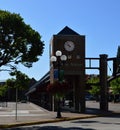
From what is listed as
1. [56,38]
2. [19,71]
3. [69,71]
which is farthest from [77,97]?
[19,71]

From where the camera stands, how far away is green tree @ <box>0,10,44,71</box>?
2833 cm

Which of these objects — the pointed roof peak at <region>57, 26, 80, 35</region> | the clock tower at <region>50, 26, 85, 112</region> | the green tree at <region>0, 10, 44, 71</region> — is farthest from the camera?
the pointed roof peak at <region>57, 26, 80, 35</region>

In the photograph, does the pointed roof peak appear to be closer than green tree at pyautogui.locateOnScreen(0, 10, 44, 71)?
No

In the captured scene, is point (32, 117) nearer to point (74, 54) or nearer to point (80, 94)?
point (80, 94)

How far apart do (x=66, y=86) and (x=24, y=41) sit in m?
9.80

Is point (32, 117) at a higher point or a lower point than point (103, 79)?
lower

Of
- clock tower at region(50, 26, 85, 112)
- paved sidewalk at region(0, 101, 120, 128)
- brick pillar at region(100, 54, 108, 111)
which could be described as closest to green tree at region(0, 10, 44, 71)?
paved sidewalk at region(0, 101, 120, 128)

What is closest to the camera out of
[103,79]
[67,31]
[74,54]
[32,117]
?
[32,117]

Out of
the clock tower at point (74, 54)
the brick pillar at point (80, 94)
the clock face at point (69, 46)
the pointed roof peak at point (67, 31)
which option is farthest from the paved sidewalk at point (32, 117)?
the pointed roof peak at point (67, 31)

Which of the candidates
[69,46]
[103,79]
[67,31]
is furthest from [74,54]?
[103,79]

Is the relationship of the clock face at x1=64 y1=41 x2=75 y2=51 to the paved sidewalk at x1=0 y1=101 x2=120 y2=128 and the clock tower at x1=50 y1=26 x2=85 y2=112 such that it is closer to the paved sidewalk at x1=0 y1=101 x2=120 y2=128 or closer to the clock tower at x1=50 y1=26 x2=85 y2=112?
the clock tower at x1=50 y1=26 x2=85 y2=112

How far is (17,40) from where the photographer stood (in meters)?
28.7

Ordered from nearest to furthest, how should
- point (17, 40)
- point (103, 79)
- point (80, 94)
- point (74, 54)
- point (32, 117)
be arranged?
point (17, 40)
point (32, 117)
point (74, 54)
point (80, 94)
point (103, 79)

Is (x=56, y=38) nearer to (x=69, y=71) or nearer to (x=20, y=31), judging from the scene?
(x=69, y=71)
